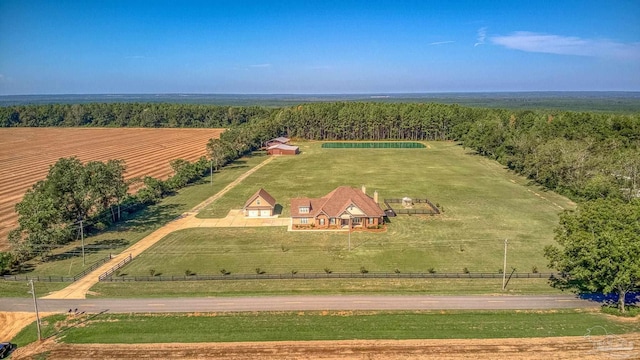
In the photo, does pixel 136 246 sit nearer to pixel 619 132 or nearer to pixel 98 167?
pixel 98 167

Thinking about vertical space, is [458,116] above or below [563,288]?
above

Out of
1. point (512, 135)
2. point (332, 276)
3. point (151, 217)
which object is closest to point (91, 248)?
point (151, 217)

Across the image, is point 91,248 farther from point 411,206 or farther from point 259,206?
point 411,206

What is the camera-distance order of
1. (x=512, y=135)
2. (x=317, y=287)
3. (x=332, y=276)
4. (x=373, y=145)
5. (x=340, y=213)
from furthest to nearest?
(x=373, y=145) → (x=512, y=135) → (x=340, y=213) → (x=332, y=276) → (x=317, y=287)

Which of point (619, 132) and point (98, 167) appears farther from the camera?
point (619, 132)

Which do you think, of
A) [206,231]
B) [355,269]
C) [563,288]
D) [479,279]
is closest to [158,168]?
[206,231]

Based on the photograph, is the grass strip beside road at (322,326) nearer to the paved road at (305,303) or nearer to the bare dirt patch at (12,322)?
the bare dirt patch at (12,322)

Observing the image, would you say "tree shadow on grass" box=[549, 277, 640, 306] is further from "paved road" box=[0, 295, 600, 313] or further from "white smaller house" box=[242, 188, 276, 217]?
"white smaller house" box=[242, 188, 276, 217]
